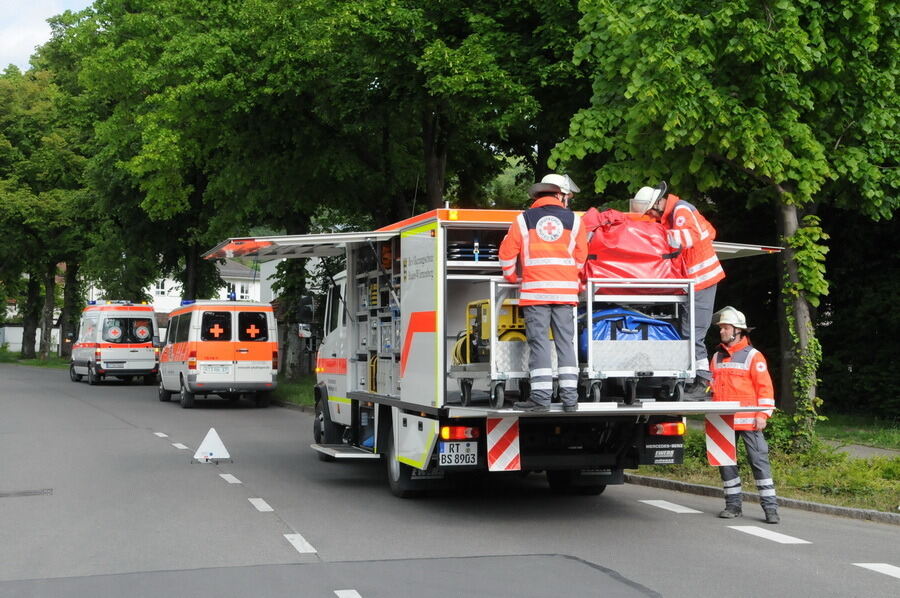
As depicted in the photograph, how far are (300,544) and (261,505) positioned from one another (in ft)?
7.10

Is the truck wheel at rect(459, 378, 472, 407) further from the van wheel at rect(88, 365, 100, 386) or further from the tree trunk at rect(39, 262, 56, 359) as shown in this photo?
the tree trunk at rect(39, 262, 56, 359)

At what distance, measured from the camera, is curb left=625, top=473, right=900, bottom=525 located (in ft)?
32.3

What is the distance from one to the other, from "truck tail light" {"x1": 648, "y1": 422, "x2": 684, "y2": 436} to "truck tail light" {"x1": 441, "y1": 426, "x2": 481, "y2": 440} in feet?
5.16

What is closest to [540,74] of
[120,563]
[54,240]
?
[120,563]

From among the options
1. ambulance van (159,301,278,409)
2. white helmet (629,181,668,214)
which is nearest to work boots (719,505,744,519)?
white helmet (629,181,668,214)

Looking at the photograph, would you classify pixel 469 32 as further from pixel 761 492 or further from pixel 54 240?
pixel 54 240

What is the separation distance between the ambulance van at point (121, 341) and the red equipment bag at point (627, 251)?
26620 mm

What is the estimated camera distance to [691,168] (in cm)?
1255

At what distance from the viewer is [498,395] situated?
8734 mm

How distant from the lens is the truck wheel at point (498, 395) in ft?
28.5

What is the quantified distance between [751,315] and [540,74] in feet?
20.7

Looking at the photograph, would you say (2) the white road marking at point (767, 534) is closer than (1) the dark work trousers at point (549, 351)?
No

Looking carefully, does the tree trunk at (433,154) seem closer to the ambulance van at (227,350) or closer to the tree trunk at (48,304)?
the ambulance van at (227,350)

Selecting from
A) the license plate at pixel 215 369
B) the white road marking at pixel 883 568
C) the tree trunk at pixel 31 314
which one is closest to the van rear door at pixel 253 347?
the license plate at pixel 215 369
